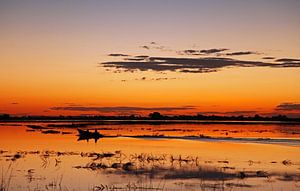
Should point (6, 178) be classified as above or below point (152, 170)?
below

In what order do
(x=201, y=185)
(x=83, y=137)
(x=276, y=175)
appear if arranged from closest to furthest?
(x=201, y=185) → (x=276, y=175) → (x=83, y=137)

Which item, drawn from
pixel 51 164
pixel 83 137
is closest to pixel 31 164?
pixel 51 164

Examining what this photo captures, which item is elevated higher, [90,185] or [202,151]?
[202,151]

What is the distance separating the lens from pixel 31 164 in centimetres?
2414

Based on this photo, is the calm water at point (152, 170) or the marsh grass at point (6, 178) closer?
the marsh grass at point (6, 178)

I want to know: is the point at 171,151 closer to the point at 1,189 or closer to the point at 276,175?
the point at 276,175

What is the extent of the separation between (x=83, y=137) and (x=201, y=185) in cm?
2834

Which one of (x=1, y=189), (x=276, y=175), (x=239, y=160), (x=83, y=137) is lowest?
(x=1, y=189)

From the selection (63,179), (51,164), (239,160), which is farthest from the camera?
(239,160)

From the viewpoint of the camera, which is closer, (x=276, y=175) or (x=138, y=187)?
(x=138, y=187)

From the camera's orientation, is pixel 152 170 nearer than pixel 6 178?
No

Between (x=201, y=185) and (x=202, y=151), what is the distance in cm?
1377

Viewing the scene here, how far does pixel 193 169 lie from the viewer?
73.8 feet

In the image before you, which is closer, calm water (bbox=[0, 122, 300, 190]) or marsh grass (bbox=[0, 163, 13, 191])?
marsh grass (bbox=[0, 163, 13, 191])
